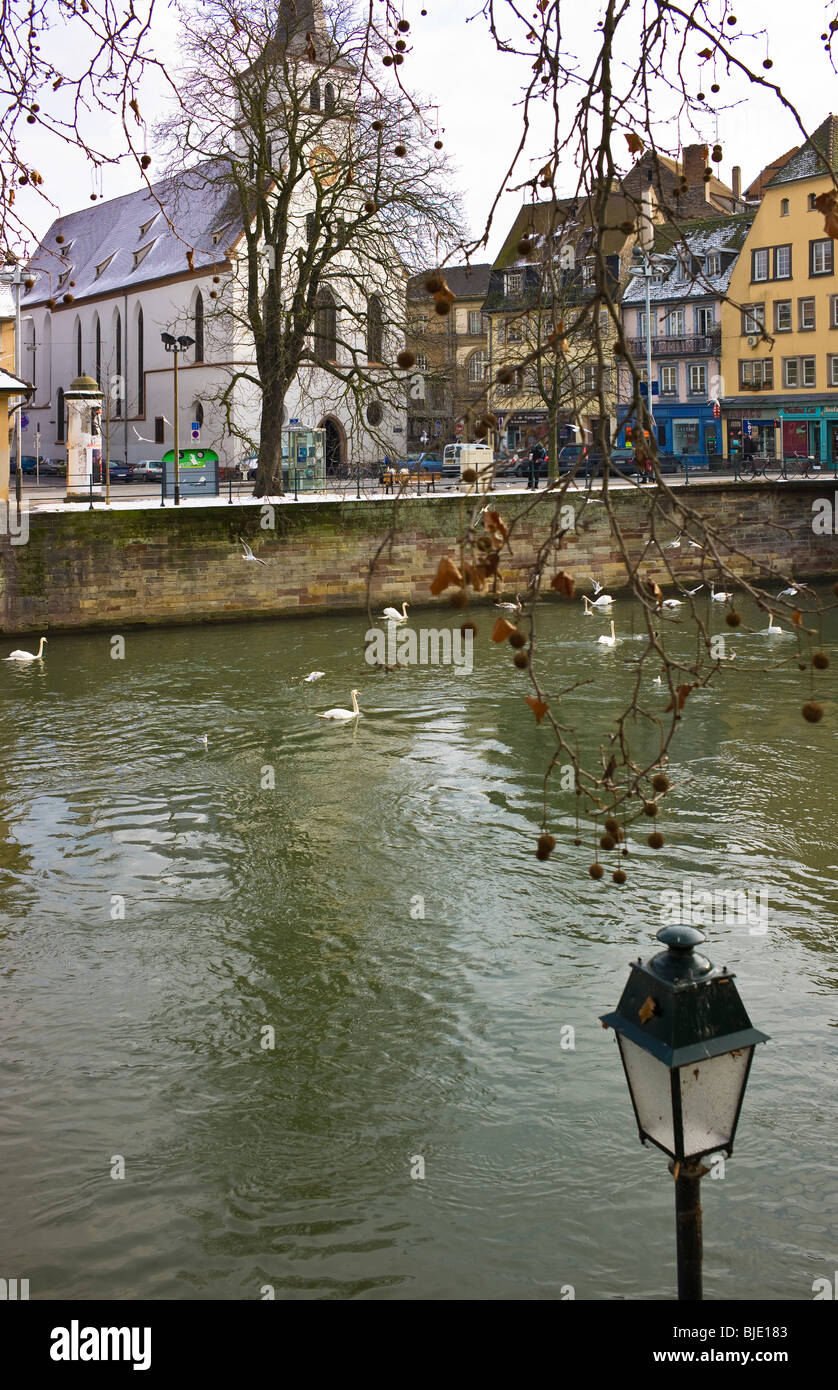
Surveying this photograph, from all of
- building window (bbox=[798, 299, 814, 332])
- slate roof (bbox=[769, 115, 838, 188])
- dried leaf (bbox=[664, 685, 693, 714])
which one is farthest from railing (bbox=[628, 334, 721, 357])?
dried leaf (bbox=[664, 685, 693, 714])

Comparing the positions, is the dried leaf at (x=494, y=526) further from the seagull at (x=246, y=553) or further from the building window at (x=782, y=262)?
the building window at (x=782, y=262)

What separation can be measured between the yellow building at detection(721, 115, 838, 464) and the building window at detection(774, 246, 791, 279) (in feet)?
0.12

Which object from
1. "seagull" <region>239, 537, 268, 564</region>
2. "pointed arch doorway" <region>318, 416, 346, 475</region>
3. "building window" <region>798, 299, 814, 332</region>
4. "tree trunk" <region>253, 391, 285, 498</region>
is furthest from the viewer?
"pointed arch doorway" <region>318, 416, 346, 475</region>

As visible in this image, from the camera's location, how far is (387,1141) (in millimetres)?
8727

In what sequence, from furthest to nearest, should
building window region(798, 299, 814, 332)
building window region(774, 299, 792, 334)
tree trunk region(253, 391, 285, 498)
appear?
building window region(774, 299, 792, 334) → building window region(798, 299, 814, 332) → tree trunk region(253, 391, 285, 498)

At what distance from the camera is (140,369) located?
2564 inches

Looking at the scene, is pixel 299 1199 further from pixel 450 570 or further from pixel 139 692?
pixel 139 692

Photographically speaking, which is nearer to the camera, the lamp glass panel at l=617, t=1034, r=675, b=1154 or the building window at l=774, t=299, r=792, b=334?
the lamp glass panel at l=617, t=1034, r=675, b=1154

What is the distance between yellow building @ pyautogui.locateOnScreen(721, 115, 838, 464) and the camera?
5059 centimetres

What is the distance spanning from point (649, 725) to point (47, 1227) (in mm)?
14214

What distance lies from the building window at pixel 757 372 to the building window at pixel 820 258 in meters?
3.53

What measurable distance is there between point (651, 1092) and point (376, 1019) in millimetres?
6403

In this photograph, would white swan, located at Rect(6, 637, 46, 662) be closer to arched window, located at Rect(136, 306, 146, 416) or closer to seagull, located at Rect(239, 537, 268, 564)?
seagull, located at Rect(239, 537, 268, 564)
